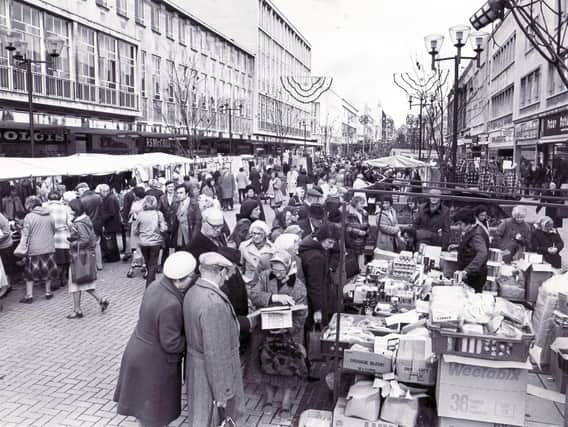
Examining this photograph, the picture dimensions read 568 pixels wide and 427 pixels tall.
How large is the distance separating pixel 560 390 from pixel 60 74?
2619cm

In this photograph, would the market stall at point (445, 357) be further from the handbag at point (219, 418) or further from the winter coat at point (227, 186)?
the winter coat at point (227, 186)

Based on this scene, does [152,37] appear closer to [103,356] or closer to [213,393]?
[103,356]

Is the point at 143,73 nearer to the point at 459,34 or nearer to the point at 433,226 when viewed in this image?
the point at 459,34

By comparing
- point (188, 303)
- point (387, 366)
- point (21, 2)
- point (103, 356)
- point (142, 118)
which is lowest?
point (103, 356)

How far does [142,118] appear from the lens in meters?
35.6

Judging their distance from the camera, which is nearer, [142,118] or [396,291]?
[396,291]

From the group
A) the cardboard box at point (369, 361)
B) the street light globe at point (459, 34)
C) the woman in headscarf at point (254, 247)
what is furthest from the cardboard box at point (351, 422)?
the street light globe at point (459, 34)

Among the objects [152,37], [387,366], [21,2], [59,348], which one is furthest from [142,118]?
[387,366]

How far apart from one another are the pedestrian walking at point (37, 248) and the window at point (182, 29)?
1372 inches

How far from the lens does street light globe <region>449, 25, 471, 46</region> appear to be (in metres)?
15.6

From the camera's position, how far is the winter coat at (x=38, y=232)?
976cm

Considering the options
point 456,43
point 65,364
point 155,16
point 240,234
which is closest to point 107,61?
point 155,16

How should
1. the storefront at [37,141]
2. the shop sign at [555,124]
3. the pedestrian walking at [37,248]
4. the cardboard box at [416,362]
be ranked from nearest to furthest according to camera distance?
the cardboard box at [416,362] → the pedestrian walking at [37,248] → the storefront at [37,141] → the shop sign at [555,124]

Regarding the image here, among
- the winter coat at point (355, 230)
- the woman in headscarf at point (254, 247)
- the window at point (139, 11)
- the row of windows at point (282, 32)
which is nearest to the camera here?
the woman in headscarf at point (254, 247)
